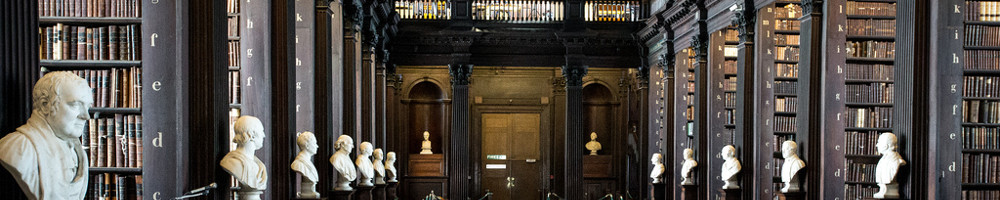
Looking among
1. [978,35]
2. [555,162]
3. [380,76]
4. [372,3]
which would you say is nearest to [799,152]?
[978,35]

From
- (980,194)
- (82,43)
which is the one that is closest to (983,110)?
(980,194)

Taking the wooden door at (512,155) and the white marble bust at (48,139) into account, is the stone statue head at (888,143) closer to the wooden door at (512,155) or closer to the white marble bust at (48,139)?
the white marble bust at (48,139)

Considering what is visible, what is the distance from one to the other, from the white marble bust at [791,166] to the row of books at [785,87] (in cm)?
146

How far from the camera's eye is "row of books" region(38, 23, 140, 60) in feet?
12.6

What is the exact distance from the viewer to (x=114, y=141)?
387 centimetres

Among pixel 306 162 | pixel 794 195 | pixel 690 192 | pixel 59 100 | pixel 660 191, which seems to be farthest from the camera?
pixel 660 191

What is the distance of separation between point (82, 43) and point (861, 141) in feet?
20.2

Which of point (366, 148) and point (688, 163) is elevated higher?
point (366, 148)

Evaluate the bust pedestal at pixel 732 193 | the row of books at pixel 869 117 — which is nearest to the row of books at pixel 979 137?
the row of books at pixel 869 117

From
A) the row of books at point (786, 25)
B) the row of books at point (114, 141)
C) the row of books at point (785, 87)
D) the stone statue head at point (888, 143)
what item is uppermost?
the row of books at point (786, 25)

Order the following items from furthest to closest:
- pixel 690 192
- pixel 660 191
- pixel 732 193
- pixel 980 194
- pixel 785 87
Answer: pixel 660 191, pixel 690 192, pixel 732 193, pixel 785 87, pixel 980 194

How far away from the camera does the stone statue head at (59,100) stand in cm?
245

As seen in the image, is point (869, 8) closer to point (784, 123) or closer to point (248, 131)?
point (784, 123)

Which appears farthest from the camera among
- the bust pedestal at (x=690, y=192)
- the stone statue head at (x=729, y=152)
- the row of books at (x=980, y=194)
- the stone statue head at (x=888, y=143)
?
the bust pedestal at (x=690, y=192)
